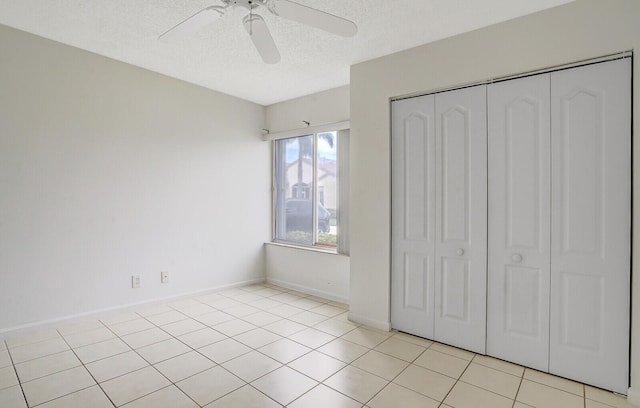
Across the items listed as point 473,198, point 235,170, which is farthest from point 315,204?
point 473,198

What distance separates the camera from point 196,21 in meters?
1.90

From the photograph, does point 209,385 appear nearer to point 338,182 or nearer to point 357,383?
point 357,383

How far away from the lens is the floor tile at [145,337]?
2.70m

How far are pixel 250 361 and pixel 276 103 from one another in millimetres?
3454

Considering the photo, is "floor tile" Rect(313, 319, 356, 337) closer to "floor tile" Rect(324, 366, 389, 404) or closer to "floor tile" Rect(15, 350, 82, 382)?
"floor tile" Rect(324, 366, 389, 404)

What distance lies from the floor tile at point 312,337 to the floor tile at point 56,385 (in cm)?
150

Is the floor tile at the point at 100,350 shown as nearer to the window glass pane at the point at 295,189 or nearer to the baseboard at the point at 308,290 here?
the baseboard at the point at 308,290

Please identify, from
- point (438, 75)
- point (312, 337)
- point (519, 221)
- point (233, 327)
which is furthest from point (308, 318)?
point (438, 75)

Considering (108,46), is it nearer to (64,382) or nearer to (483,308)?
(64,382)

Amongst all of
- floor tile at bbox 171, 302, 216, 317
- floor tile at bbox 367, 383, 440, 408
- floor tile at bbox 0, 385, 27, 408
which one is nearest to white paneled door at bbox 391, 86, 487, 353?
floor tile at bbox 367, 383, 440, 408

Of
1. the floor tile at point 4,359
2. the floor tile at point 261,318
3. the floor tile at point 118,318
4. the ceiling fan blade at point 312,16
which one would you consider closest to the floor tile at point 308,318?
the floor tile at point 261,318

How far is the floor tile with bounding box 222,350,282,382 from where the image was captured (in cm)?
226

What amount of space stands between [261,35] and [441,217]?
6.46 feet

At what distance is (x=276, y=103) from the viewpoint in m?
4.66
